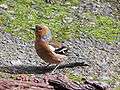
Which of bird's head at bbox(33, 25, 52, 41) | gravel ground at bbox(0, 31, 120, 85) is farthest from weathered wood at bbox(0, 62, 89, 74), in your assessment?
bird's head at bbox(33, 25, 52, 41)

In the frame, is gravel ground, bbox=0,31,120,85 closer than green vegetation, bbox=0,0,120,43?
Yes

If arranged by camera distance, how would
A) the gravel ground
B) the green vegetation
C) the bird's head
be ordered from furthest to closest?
the green vegetation → the gravel ground → the bird's head

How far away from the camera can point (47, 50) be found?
738cm

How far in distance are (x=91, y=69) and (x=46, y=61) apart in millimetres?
757

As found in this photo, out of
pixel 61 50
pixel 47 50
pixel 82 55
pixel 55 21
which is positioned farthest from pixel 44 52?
pixel 55 21

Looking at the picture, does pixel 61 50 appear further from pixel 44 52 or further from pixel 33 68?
pixel 33 68

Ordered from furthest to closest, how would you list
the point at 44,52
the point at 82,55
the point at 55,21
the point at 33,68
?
the point at 55,21 < the point at 82,55 < the point at 33,68 < the point at 44,52

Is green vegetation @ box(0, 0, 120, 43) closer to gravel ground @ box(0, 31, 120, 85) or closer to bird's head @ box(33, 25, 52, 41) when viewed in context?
gravel ground @ box(0, 31, 120, 85)

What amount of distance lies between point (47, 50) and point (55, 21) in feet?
6.31

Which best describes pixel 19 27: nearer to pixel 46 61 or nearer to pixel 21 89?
pixel 46 61

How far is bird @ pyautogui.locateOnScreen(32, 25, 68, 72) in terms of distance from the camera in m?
7.36

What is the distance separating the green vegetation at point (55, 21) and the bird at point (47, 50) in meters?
0.91

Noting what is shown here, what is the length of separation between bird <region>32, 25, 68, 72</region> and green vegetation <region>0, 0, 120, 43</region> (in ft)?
3.00

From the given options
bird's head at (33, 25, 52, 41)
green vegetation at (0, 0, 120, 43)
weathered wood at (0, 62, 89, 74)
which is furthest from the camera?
green vegetation at (0, 0, 120, 43)
